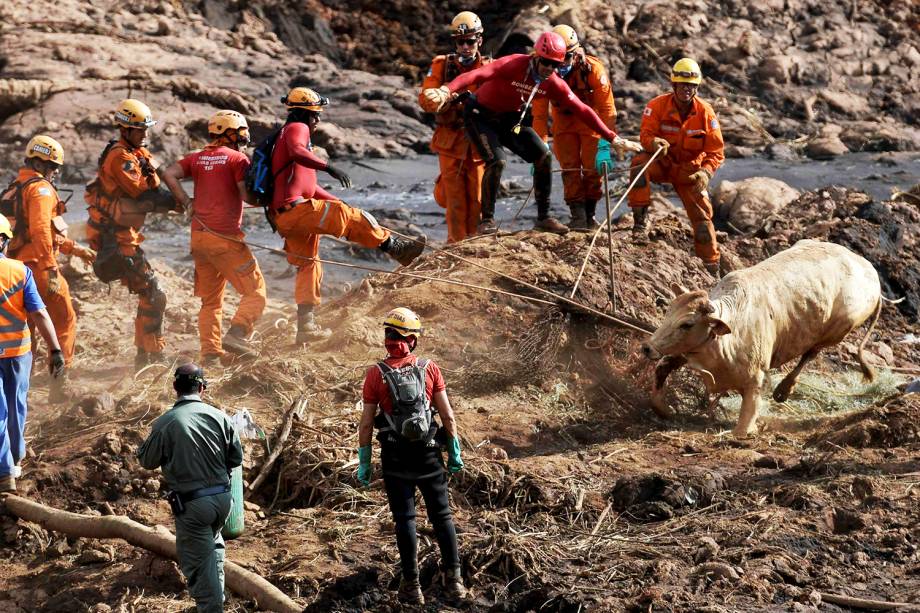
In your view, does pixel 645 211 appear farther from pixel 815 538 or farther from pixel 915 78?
pixel 915 78

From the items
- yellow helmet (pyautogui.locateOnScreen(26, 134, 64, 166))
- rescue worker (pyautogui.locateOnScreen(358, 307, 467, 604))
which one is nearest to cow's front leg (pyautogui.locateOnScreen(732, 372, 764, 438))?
rescue worker (pyautogui.locateOnScreen(358, 307, 467, 604))

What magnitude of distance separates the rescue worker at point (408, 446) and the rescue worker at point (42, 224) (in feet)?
14.8

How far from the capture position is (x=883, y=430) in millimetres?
9148

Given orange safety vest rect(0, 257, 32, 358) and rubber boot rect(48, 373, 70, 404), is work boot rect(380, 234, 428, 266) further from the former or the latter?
orange safety vest rect(0, 257, 32, 358)

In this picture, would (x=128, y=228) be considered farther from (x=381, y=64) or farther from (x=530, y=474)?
(x=381, y=64)

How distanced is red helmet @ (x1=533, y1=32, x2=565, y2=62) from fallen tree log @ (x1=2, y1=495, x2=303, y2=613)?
5269mm

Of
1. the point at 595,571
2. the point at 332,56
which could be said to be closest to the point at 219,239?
the point at 595,571

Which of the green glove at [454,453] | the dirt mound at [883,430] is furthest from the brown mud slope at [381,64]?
the green glove at [454,453]

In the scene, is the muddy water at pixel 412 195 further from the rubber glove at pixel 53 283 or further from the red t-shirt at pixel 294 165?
the red t-shirt at pixel 294 165

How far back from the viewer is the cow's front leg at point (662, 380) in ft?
31.9

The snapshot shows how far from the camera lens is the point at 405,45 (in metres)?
31.6

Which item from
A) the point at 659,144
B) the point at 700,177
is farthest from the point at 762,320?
the point at 659,144

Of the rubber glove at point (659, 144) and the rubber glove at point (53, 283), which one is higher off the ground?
the rubber glove at point (659, 144)

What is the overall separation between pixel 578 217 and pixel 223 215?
12.6 feet
